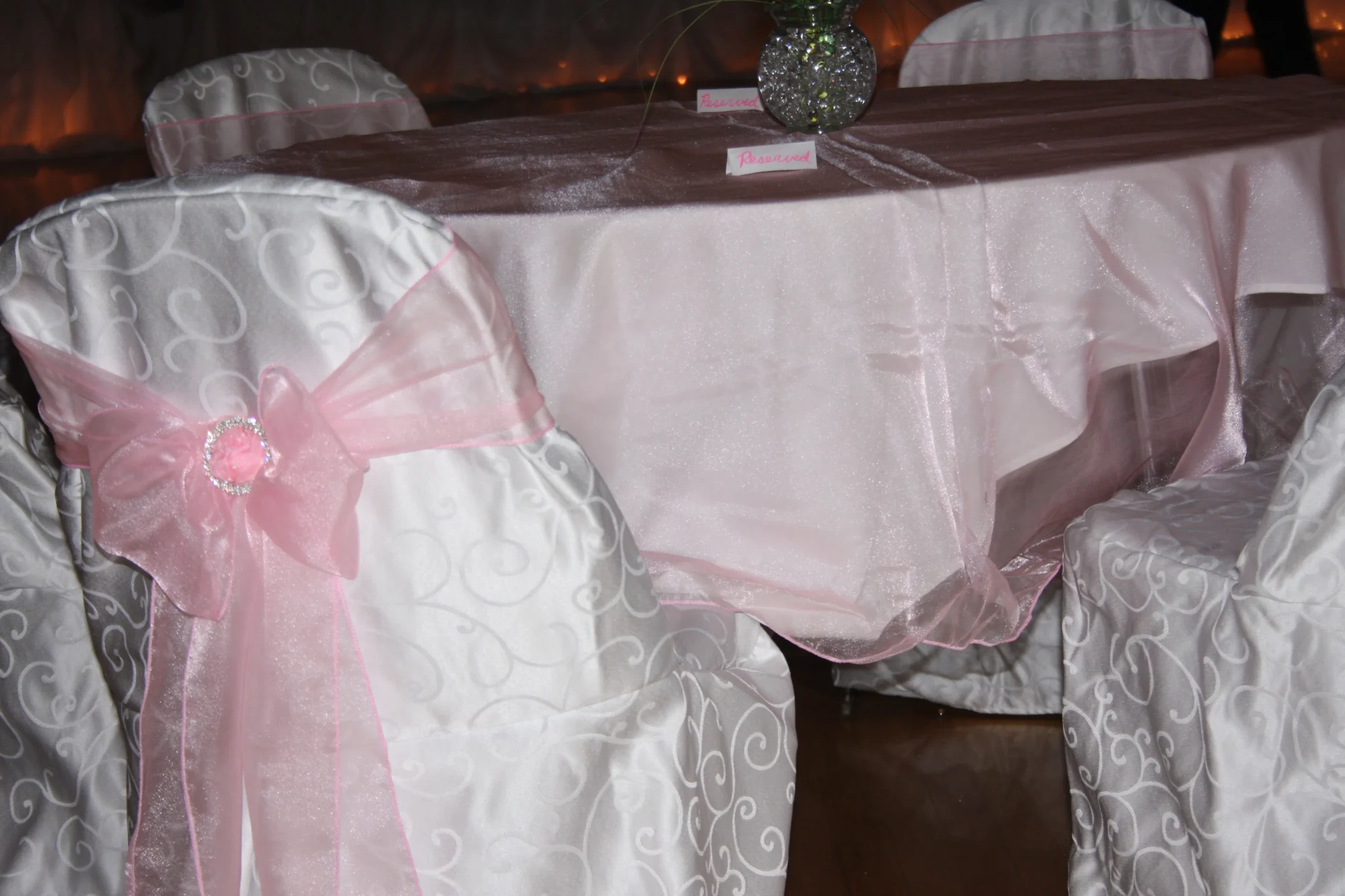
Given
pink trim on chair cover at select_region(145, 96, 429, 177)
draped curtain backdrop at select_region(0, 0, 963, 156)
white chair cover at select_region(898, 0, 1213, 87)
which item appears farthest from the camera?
draped curtain backdrop at select_region(0, 0, 963, 156)

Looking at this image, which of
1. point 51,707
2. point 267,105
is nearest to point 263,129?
point 267,105

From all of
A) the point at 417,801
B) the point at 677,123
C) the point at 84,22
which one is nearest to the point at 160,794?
the point at 417,801

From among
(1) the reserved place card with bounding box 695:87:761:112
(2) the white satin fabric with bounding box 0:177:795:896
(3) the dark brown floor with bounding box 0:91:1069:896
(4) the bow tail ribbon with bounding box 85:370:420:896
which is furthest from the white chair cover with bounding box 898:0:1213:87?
(4) the bow tail ribbon with bounding box 85:370:420:896

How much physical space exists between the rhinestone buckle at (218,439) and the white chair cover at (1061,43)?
1.76 m

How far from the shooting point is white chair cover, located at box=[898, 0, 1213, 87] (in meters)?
2.34

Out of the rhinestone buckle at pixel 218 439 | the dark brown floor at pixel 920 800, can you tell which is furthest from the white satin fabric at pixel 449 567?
the dark brown floor at pixel 920 800

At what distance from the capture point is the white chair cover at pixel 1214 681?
1.01 m

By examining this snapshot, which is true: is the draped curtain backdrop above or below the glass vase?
below

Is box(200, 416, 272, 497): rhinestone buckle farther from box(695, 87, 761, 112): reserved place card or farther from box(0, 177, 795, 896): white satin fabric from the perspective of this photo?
box(695, 87, 761, 112): reserved place card

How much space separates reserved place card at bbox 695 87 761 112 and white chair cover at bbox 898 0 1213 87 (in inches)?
21.3

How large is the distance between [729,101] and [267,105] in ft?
2.88

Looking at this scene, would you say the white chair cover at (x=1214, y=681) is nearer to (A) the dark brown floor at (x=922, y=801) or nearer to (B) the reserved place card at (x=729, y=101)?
(A) the dark brown floor at (x=922, y=801)

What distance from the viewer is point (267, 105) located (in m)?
2.22

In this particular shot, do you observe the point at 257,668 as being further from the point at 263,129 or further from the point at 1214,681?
the point at 263,129
